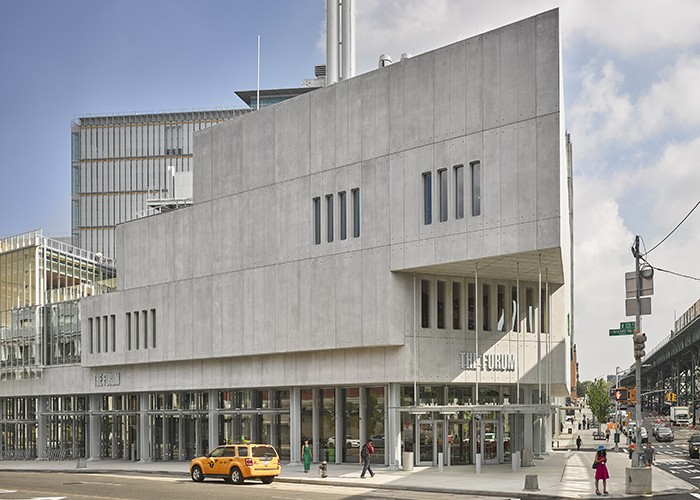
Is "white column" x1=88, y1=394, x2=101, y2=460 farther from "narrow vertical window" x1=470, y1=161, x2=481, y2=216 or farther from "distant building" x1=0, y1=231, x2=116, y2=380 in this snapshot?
"narrow vertical window" x1=470, y1=161, x2=481, y2=216

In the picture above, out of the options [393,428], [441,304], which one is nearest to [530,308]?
[441,304]

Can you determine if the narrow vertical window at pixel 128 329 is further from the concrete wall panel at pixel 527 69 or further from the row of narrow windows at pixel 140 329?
the concrete wall panel at pixel 527 69

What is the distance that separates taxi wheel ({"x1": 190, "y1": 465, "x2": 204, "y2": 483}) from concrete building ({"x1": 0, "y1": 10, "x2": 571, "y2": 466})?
30.1 ft

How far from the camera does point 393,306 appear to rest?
47750 millimetres

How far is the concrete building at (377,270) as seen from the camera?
43.8m

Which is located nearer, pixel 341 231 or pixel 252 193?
pixel 341 231

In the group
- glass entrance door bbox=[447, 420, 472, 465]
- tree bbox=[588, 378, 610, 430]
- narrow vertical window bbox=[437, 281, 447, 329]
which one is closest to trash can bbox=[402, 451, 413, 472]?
glass entrance door bbox=[447, 420, 472, 465]

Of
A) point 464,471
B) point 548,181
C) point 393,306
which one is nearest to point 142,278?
point 393,306

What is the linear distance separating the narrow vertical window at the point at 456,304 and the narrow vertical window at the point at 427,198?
17.1 ft

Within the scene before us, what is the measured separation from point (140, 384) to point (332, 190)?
874 inches

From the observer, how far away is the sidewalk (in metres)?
37.9

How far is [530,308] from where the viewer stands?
178ft

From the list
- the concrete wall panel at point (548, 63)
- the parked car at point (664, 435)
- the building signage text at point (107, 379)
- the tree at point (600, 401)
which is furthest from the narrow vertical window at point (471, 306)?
the tree at point (600, 401)

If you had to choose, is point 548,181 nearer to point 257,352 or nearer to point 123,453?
point 257,352
